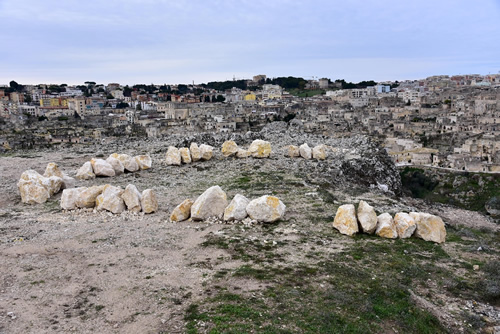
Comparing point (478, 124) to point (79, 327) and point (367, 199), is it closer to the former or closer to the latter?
point (367, 199)

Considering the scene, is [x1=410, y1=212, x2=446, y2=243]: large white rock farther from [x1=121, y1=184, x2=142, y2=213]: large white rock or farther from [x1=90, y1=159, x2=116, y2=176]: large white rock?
[x1=90, y1=159, x2=116, y2=176]: large white rock

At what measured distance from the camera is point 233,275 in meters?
9.66

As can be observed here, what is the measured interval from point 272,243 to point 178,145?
72.9ft

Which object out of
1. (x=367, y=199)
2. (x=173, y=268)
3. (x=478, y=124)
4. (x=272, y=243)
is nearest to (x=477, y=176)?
(x=478, y=124)

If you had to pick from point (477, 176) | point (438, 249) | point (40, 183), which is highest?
point (40, 183)

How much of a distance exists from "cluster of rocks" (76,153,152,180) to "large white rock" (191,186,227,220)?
31.8 feet

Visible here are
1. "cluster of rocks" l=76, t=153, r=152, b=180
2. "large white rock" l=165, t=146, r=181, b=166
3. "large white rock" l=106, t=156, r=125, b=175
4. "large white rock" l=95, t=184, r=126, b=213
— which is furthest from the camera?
"large white rock" l=165, t=146, r=181, b=166

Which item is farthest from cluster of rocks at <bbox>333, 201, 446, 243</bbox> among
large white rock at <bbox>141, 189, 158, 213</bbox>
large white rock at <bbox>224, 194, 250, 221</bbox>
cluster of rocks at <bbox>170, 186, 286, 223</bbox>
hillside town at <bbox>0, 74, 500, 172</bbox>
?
hillside town at <bbox>0, 74, 500, 172</bbox>

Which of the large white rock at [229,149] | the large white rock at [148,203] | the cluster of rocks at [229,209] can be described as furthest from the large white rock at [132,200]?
the large white rock at [229,149]

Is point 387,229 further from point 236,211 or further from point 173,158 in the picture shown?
point 173,158

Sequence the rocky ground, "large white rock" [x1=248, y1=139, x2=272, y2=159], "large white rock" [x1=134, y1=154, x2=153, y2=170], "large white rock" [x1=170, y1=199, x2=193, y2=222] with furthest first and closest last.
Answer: "large white rock" [x1=248, y1=139, x2=272, y2=159]
"large white rock" [x1=134, y1=154, x2=153, y2=170]
"large white rock" [x1=170, y1=199, x2=193, y2=222]
the rocky ground

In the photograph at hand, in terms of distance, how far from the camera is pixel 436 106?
275 feet

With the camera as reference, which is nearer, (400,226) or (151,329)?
(151,329)

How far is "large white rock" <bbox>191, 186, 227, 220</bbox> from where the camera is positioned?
14102 millimetres
